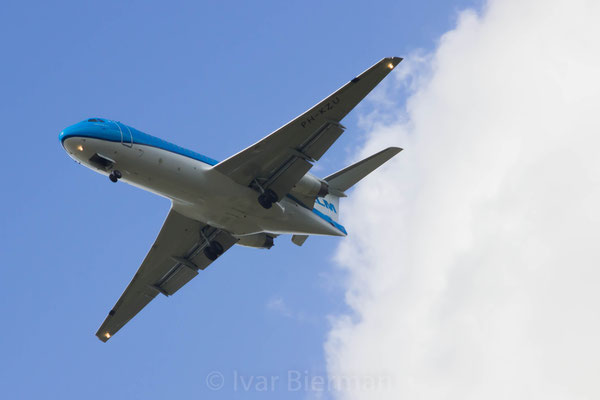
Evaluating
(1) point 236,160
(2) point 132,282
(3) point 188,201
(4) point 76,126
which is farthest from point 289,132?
(2) point 132,282

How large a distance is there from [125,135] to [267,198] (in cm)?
714

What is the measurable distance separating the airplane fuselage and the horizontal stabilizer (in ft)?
8.30

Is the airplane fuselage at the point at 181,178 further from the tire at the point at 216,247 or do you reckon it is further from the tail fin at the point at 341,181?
the tire at the point at 216,247

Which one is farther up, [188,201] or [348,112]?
[348,112]

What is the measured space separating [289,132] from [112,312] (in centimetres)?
1570

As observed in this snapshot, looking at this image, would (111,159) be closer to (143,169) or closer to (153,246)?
(143,169)

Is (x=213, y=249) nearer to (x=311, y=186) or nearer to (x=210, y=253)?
(x=210, y=253)

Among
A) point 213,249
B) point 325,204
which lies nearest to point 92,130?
point 213,249

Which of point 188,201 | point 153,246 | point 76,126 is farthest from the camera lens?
point 153,246

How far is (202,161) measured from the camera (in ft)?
133

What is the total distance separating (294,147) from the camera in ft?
132

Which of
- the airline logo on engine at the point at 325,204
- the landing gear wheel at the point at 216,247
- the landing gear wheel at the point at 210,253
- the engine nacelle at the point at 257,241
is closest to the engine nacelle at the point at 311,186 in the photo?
the airline logo on engine at the point at 325,204

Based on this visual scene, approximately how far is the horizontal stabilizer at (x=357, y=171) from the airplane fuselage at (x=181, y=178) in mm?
2529

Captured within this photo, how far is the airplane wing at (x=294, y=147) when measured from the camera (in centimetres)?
3775
